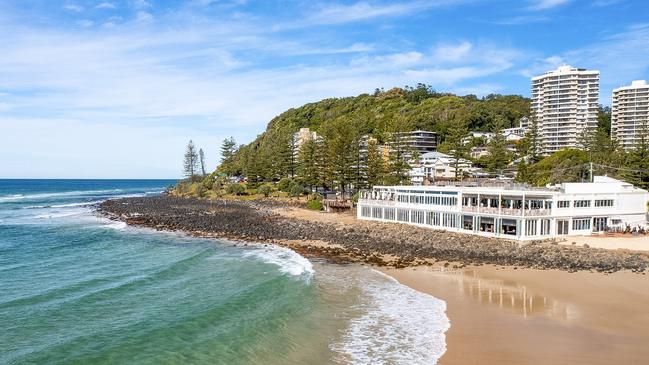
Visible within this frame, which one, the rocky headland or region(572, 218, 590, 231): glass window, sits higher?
region(572, 218, 590, 231): glass window

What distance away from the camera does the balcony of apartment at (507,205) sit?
31.7 meters

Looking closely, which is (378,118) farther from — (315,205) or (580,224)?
(580,224)

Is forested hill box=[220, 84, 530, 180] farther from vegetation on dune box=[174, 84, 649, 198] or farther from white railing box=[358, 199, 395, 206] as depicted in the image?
white railing box=[358, 199, 395, 206]

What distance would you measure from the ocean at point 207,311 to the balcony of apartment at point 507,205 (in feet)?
39.6

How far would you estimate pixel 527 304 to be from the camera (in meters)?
19.2

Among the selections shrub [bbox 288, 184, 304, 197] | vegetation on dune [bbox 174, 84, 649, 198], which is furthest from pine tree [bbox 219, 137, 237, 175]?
shrub [bbox 288, 184, 304, 197]

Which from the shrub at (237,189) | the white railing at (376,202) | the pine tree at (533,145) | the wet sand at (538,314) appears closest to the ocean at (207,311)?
the wet sand at (538,314)

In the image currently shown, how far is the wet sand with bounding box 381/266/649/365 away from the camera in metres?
14.1

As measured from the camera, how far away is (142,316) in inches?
718

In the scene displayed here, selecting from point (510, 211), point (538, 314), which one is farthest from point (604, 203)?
point (538, 314)

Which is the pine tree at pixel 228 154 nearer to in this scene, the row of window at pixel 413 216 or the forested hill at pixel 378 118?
the forested hill at pixel 378 118

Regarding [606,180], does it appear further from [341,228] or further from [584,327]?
[584,327]

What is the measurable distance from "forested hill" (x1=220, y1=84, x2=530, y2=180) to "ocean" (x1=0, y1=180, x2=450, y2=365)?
1343 inches

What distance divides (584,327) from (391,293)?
24.9ft
